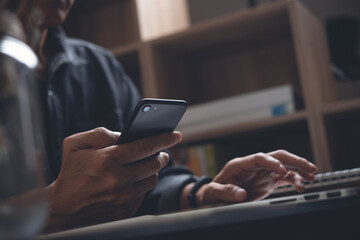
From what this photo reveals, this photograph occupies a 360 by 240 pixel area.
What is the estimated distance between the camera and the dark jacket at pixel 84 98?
48.6 inches

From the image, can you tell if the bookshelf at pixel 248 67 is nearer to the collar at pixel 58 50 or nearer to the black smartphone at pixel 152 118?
the collar at pixel 58 50

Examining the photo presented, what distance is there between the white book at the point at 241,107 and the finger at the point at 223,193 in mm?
965

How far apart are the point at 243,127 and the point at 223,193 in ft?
3.50

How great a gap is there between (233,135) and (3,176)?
1.76 meters

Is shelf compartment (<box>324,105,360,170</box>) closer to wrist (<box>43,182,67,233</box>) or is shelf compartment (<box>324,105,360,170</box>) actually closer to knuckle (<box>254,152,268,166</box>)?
knuckle (<box>254,152,268,166</box>)

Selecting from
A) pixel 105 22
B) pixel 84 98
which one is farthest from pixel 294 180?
pixel 105 22

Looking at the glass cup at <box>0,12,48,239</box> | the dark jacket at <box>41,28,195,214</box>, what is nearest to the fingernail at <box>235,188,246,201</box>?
the dark jacket at <box>41,28,195,214</box>

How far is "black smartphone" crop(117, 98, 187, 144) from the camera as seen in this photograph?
0.60 m

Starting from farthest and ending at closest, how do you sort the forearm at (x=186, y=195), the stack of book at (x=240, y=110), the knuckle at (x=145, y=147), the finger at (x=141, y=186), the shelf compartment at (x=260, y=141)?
the shelf compartment at (x=260, y=141)
the stack of book at (x=240, y=110)
the forearm at (x=186, y=195)
the finger at (x=141, y=186)
the knuckle at (x=145, y=147)

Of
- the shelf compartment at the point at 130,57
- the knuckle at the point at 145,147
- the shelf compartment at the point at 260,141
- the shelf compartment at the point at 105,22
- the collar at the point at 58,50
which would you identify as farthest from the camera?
the shelf compartment at the point at 105,22

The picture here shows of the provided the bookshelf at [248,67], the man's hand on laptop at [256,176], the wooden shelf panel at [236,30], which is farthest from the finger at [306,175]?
the wooden shelf panel at [236,30]

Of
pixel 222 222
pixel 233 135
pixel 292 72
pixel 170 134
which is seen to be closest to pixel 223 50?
pixel 292 72

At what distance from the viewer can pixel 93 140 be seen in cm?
71

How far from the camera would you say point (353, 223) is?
1.09 ft
